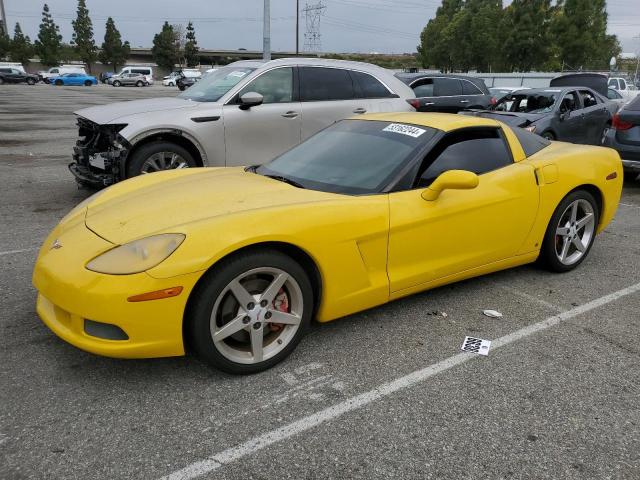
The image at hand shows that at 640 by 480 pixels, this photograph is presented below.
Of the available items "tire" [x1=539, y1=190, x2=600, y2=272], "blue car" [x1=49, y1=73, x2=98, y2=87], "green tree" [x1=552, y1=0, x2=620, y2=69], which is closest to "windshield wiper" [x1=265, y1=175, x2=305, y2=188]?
"tire" [x1=539, y1=190, x2=600, y2=272]

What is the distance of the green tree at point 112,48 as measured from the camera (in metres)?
86.7

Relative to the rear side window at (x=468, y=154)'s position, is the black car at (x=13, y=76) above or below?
above

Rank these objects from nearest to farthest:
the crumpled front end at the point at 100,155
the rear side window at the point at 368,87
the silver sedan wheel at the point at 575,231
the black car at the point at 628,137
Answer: the silver sedan wheel at the point at 575,231
the crumpled front end at the point at 100,155
the rear side window at the point at 368,87
the black car at the point at 628,137

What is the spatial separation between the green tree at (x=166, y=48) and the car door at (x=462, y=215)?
313 ft

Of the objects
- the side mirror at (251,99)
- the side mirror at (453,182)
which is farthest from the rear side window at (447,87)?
the side mirror at (453,182)

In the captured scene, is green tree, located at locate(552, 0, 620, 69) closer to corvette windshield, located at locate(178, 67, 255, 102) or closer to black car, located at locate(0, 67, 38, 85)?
corvette windshield, located at locate(178, 67, 255, 102)

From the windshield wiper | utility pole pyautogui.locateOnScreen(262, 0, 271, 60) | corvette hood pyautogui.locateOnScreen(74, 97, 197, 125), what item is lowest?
the windshield wiper

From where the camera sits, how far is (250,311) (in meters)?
2.68

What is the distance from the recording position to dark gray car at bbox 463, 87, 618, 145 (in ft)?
30.6

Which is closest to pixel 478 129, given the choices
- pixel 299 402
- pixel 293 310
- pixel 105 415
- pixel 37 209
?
pixel 293 310

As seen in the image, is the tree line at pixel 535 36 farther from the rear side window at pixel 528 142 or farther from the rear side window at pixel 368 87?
the rear side window at pixel 528 142

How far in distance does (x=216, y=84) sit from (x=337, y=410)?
5351mm

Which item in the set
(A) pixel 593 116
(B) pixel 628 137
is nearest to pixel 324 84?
(B) pixel 628 137

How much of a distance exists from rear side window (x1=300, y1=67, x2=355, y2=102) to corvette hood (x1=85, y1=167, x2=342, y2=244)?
3.54 metres
